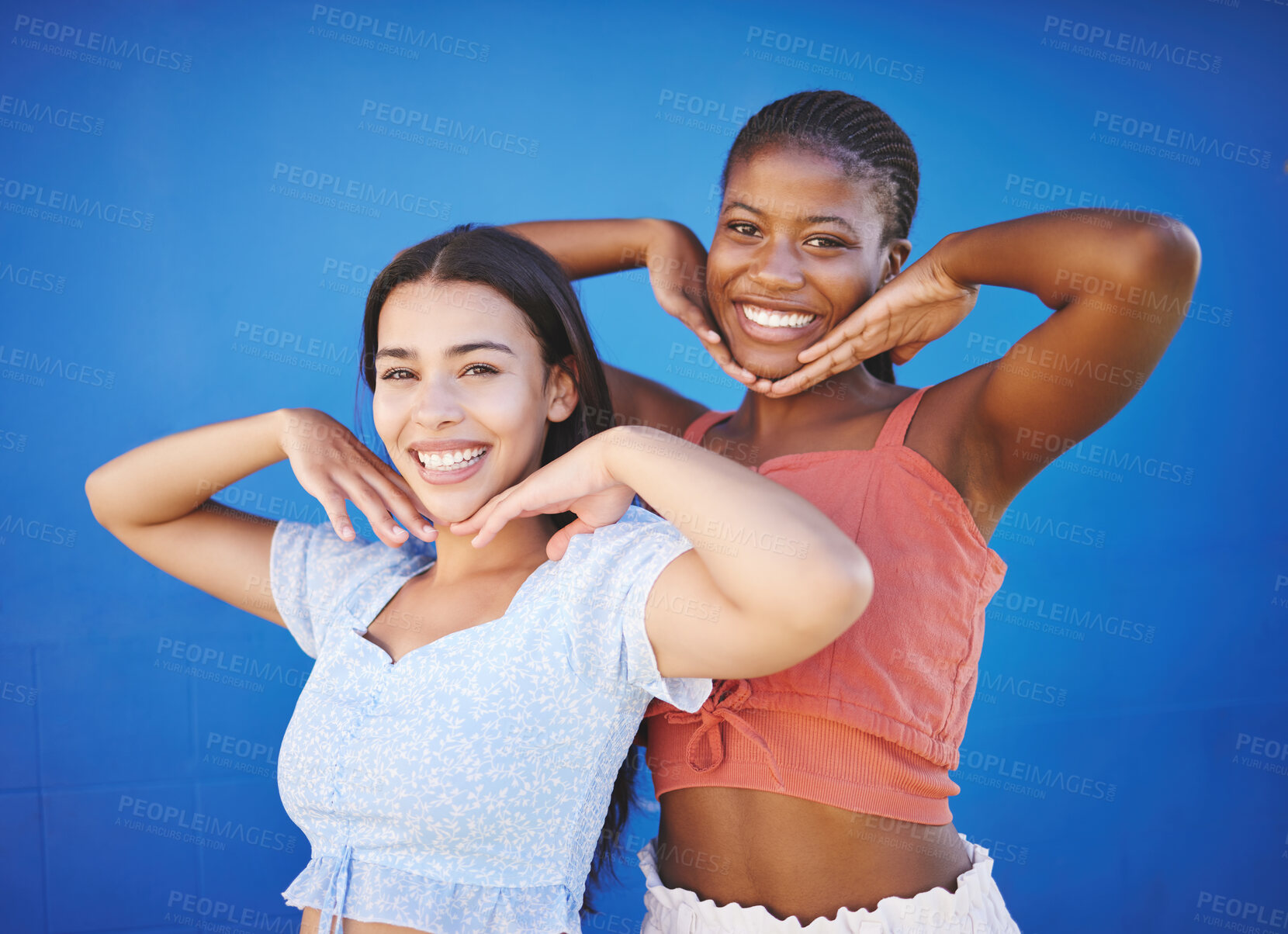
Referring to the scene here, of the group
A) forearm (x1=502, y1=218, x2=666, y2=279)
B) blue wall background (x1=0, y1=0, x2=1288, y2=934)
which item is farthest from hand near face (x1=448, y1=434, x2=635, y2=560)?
blue wall background (x1=0, y1=0, x2=1288, y2=934)

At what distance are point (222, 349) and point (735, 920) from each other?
6.83 ft

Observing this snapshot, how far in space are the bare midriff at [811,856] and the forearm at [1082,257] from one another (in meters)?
0.73

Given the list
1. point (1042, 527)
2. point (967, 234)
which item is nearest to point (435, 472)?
point (967, 234)

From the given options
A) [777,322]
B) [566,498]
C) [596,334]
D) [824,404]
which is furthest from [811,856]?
[596,334]

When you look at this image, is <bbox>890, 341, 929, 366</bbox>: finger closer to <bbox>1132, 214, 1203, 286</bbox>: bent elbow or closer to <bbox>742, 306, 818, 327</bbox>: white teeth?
<bbox>742, 306, 818, 327</bbox>: white teeth

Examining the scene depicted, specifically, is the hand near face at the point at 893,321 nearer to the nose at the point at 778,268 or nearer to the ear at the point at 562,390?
the nose at the point at 778,268

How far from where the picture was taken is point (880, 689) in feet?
4.36

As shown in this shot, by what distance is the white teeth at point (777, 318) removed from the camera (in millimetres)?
1566

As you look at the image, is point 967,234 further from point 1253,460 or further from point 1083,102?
point 1253,460

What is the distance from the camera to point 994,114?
3098 millimetres

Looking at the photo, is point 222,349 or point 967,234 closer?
point 967,234

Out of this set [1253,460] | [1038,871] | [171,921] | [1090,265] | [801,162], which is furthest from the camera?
[1253,460]

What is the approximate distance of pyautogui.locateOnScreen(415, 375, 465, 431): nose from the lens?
4.31ft

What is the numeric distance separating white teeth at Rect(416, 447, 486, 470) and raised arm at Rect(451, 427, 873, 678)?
0.15m
